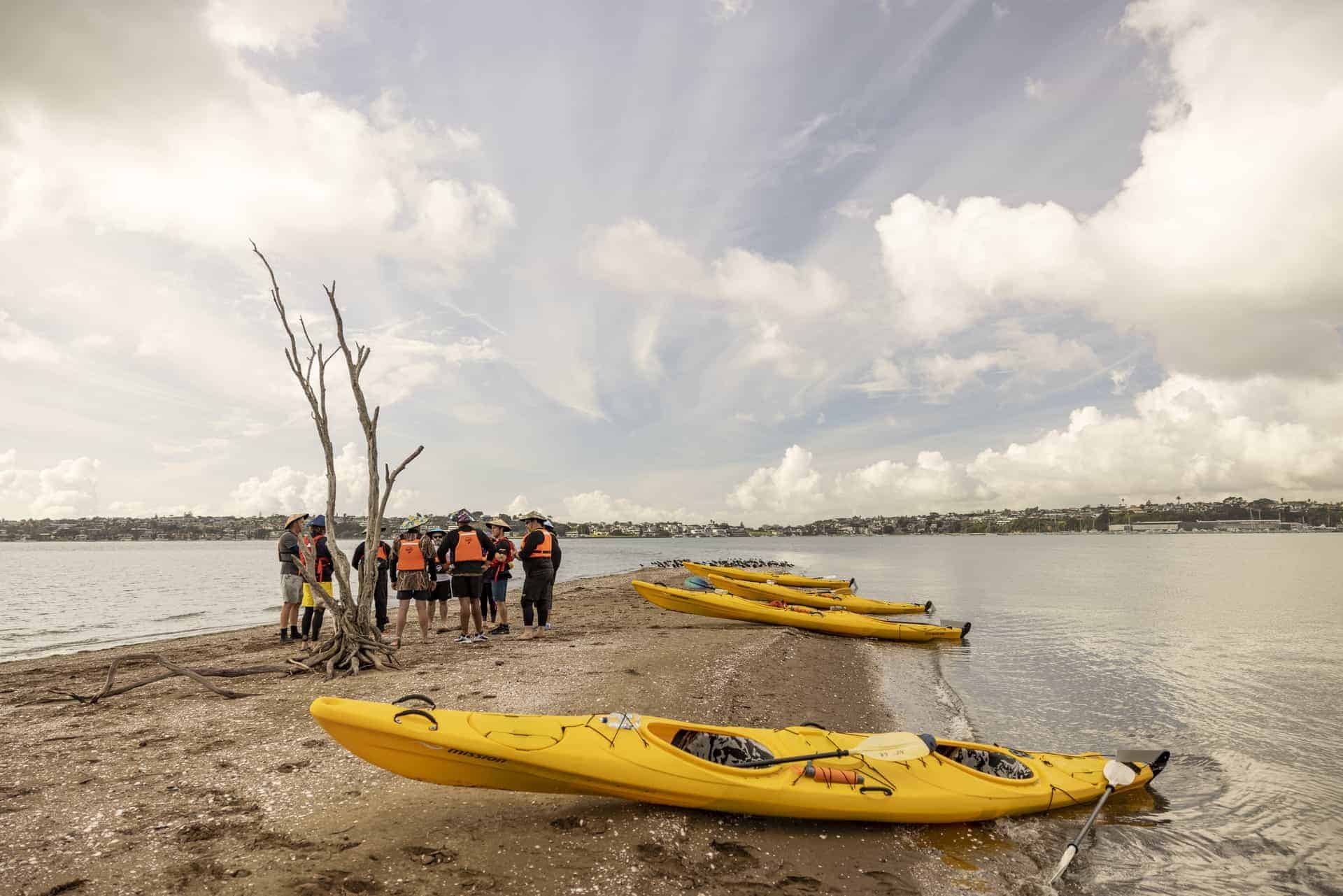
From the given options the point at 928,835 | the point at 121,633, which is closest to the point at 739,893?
the point at 928,835

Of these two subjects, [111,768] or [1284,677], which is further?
[1284,677]

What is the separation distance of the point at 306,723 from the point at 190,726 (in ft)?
3.47

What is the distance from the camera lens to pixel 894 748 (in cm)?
532

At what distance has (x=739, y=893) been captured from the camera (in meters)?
4.06

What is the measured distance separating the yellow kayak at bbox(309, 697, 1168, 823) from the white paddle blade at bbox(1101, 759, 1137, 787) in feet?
1.36

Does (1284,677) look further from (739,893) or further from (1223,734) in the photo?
(739,893)

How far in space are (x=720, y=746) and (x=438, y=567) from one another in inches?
288

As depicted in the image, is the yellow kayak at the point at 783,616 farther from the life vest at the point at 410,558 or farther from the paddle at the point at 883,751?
the paddle at the point at 883,751

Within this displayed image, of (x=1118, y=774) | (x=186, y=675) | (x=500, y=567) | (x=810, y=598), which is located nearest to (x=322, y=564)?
(x=186, y=675)

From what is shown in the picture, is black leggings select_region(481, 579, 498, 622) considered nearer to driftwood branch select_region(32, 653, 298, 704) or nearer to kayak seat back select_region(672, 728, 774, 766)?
driftwood branch select_region(32, 653, 298, 704)

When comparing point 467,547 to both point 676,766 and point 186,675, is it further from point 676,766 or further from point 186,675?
point 676,766

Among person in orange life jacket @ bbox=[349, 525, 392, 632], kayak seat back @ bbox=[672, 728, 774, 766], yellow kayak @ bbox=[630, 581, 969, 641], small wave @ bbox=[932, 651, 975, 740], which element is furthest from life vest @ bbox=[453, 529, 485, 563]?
small wave @ bbox=[932, 651, 975, 740]

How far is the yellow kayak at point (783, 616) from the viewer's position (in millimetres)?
15656

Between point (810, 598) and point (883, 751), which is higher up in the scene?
point (883, 751)
